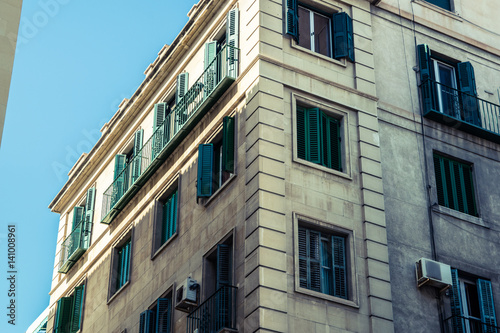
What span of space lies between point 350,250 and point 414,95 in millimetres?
6426

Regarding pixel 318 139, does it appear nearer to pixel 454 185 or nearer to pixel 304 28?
pixel 304 28

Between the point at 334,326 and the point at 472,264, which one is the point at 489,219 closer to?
the point at 472,264

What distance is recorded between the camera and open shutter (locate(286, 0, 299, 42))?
2777 cm

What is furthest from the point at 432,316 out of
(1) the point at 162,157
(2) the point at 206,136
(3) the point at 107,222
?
(3) the point at 107,222

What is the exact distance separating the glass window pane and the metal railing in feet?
28.6

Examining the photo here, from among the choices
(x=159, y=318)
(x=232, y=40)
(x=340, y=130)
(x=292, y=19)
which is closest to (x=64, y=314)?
(x=159, y=318)

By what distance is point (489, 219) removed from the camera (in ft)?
91.5

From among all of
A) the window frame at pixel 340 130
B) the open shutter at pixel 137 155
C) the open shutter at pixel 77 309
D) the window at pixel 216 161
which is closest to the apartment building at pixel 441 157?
the window frame at pixel 340 130

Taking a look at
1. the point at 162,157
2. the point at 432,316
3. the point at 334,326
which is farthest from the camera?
the point at 162,157

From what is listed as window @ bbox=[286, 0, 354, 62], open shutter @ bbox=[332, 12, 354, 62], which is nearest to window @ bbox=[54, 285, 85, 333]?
window @ bbox=[286, 0, 354, 62]

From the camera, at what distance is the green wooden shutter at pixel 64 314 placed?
35.0 m

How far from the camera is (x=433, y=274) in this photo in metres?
25.3

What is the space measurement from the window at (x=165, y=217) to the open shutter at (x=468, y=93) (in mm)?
9094

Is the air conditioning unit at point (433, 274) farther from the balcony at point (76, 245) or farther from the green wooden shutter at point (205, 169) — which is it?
the balcony at point (76, 245)
